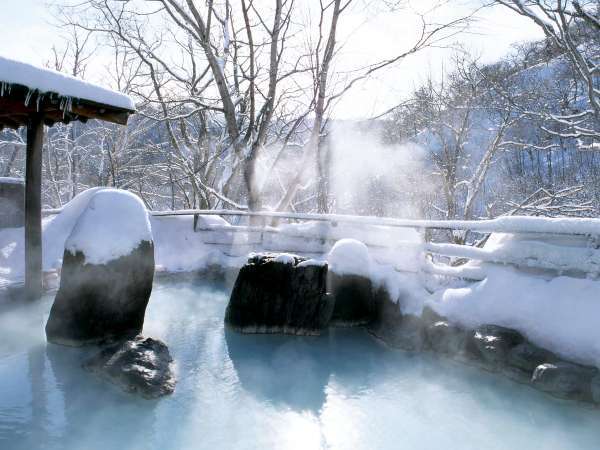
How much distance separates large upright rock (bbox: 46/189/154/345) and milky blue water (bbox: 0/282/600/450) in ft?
1.19

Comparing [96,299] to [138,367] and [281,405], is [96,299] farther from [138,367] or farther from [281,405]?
[281,405]

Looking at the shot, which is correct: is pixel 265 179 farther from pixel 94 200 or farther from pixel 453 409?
pixel 453 409

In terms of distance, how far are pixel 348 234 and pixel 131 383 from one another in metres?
5.33

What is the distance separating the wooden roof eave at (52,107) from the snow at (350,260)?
4.04m

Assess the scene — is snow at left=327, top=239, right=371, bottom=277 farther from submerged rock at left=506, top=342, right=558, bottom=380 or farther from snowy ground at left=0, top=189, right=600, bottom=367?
submerged rock at left=506, top=342, right=558, bottom=380

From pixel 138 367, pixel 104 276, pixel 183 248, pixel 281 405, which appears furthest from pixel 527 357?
pixel 183 248

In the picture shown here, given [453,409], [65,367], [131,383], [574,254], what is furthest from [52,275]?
[574,254]

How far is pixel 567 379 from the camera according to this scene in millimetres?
3939

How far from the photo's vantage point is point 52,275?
25.1 ft

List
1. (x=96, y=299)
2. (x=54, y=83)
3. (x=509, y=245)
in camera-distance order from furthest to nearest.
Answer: (x=54, y=83) < (x=509, y=245) < (x=96, y=299)

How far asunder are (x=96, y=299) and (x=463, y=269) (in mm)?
4899

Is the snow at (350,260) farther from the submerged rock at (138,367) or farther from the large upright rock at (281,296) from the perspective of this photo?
the submerged rock at (138,367)

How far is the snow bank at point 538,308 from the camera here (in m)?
4.06

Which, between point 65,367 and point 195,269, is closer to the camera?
point 65,367
